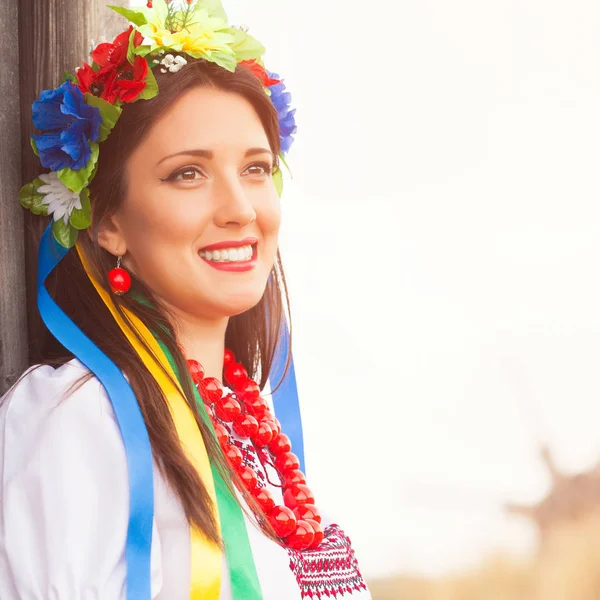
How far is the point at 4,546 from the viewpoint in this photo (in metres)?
1.37

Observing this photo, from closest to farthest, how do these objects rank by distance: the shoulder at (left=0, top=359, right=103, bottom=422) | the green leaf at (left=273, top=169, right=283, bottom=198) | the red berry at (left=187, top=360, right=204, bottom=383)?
the shoulder at (left=0, top=359, right=103, bottom=422) < the red berry at (left=187, top=360, right=204, bottom=383) < the green leaf at (left=273, top=169, right=283, bottom=198)

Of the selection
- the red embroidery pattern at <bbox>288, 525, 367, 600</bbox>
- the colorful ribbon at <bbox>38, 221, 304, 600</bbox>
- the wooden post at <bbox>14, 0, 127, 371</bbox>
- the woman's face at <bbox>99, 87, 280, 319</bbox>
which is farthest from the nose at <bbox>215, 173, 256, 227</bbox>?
the red embroidery pattern at <bbox>288, 525, 367, 600</bbox>

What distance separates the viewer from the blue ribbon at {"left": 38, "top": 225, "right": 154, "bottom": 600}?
54.4 inches

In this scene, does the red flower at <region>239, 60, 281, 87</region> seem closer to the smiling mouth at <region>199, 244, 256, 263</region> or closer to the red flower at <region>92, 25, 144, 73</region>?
the red flower at <region>92, 25, 144, 73</region>

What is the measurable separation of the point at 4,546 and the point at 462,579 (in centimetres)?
404

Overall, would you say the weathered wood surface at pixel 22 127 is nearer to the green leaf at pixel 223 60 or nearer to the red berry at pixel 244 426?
the green leaf at pixel 223 60

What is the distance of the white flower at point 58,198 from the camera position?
1.68 m

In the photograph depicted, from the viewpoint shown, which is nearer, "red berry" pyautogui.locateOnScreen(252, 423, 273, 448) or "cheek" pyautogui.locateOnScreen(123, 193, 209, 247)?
"cheek" pyautogui.locateOnScreen(123, 193, 209, 247)

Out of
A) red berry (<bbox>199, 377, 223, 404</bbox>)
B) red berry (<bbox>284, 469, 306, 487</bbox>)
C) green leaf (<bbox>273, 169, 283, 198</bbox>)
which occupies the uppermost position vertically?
green leaf (<bbox>273, 169, 283, 198</bbox>)

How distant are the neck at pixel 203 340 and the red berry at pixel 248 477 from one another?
190mm

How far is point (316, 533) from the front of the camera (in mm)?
1692

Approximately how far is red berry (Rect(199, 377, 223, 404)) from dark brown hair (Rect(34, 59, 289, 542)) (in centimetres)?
9

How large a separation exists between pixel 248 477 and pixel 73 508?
0.39 metres

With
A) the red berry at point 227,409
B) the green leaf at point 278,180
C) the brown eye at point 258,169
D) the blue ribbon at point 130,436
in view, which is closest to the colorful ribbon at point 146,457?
the blue ribbon at point 130,436
